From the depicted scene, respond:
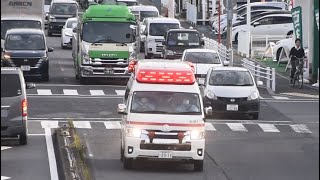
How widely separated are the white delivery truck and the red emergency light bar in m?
27.0

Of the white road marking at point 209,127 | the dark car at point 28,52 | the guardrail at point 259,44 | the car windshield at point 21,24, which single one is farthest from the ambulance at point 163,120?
the guardrail at point 259,44

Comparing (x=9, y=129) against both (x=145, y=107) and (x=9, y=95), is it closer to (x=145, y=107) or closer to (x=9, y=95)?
(x=9, y=95)

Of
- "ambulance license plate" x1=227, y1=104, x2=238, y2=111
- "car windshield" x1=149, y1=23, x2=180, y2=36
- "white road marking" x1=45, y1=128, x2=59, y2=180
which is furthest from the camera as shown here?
"car windshield" x1=149, y1=23, x2=180, y2=36

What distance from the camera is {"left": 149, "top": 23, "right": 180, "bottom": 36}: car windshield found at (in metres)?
51.7

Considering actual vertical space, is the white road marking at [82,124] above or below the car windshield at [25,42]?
below

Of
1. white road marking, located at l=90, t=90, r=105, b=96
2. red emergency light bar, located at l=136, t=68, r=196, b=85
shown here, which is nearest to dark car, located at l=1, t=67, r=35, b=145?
red emergency light bar, located at l=136, t=68, r=196, b=85

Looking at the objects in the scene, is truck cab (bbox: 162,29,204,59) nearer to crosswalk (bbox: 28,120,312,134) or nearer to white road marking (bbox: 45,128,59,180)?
crosswalk (bbox: 28,120,312,134)

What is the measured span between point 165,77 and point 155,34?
30725 millimetres

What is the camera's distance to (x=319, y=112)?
715 centimetres

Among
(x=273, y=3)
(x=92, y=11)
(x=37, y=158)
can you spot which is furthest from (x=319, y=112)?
(x=273, y=3)

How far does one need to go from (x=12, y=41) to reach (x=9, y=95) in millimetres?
17370

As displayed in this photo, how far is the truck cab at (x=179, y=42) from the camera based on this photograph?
46.2 metres

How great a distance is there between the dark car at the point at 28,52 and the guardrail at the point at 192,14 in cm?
3000

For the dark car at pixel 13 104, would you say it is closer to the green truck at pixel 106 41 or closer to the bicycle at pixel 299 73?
the green truck at pixel 106 41
